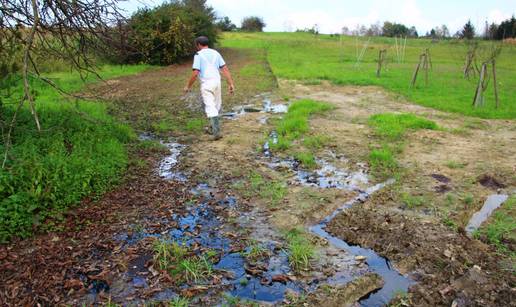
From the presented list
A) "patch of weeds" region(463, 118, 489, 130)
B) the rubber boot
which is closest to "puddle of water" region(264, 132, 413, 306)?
the rubber boot

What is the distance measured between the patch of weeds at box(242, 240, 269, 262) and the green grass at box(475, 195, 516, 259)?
2531 mm

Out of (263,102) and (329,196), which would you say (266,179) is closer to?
(329,196)

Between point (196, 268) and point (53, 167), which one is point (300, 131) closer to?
point (53, 167)

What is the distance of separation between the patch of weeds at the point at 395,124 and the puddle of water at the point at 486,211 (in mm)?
2956

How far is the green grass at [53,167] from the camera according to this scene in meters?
4.84

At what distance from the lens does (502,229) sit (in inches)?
194

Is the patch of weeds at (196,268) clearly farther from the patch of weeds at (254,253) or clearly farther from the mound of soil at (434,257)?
the mound of soil at (434,257)

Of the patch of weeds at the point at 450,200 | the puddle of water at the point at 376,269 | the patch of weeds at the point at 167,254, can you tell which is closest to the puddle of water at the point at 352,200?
the puddle of water at the point at 376,269

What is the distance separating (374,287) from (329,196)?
2104mm

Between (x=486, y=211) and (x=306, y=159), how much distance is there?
9.57 feet

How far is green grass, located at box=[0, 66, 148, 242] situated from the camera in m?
Result: 4.84

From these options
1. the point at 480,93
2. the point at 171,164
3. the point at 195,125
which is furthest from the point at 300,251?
the point at 480,93

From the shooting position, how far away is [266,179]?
6.59m

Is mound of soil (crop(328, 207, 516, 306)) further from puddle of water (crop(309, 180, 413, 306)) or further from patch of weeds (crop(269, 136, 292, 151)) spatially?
patch of weeds (crop(269, 136, 292, 151))
